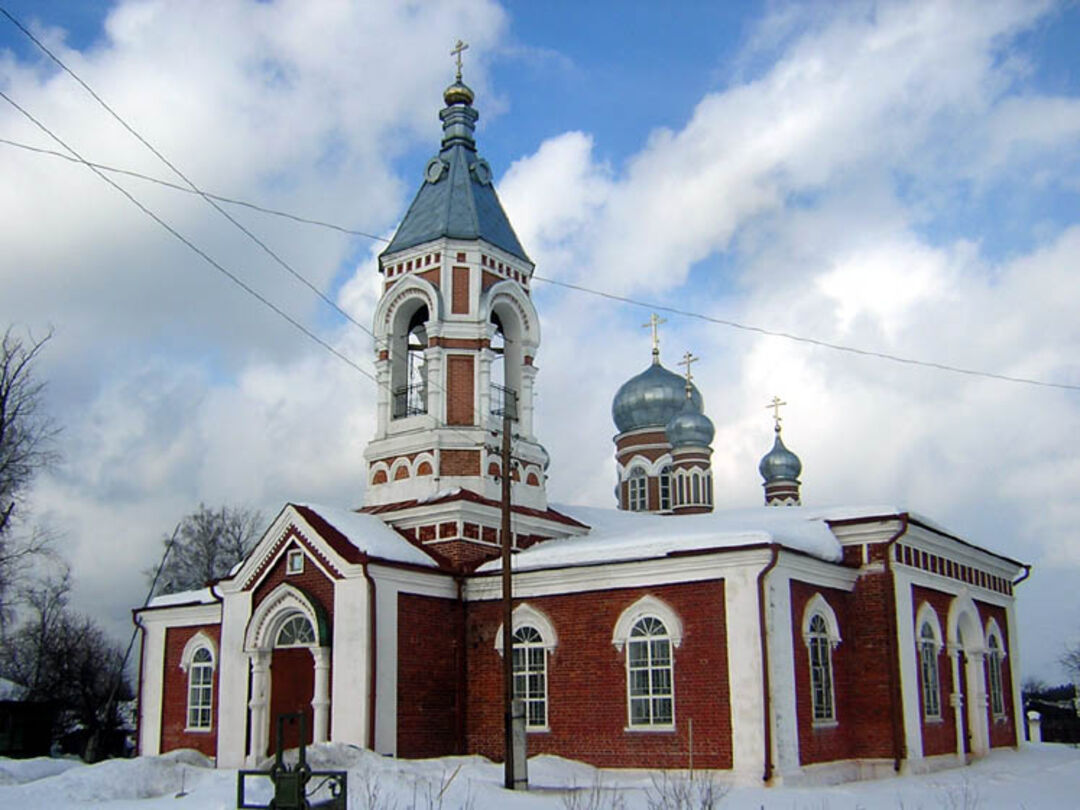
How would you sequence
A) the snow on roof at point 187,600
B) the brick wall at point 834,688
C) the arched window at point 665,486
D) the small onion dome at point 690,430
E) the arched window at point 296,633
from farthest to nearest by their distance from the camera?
1. the arched window at point 665,486
2. the small onion dome at point 690,430
3. the snow on roof at point 187,600
4. the arched window at point 296,633
5. the brick wall at point 834,688

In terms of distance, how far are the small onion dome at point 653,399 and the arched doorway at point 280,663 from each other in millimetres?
20307

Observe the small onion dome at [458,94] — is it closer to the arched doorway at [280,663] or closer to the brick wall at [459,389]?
the brick wall at [459,389]

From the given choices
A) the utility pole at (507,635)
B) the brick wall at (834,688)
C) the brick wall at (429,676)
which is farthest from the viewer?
the brick wall at (429,676)

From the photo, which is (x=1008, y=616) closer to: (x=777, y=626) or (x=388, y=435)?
(x=777, y=626)

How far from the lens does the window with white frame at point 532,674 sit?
20750 mm

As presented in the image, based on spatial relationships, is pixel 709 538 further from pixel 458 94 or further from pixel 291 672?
pixel 458 94

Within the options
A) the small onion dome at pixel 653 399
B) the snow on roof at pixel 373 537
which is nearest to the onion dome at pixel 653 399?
the small onion dome at pixel 653 399

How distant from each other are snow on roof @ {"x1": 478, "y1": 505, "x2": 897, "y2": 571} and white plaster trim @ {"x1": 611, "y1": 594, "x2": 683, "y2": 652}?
30.7 inches

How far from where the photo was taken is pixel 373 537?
851 inches

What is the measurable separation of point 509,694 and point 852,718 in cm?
677

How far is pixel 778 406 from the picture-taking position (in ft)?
138

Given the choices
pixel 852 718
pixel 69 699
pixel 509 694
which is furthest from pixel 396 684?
pixel 69 699

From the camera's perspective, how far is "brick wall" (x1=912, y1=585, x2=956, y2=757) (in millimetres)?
21109

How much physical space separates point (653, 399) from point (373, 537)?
19.9 m
